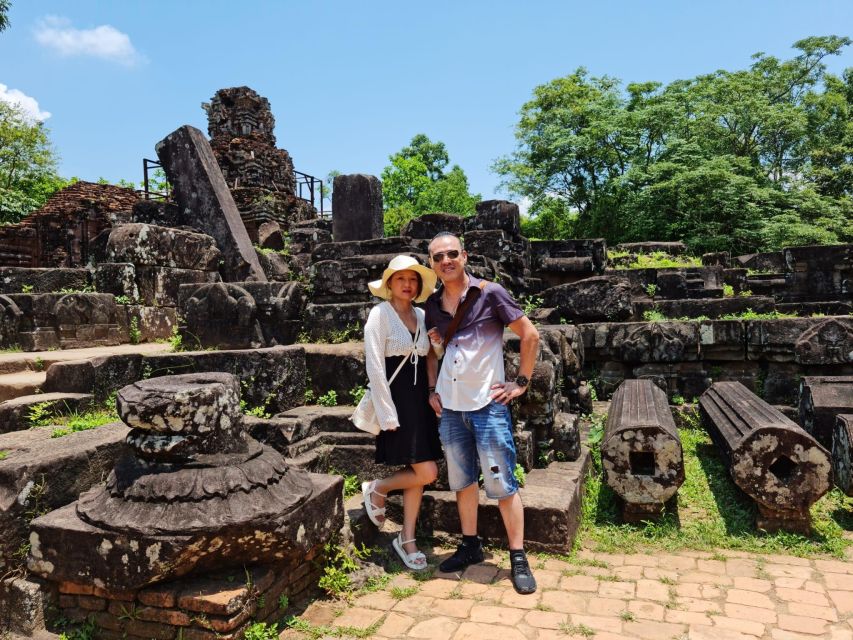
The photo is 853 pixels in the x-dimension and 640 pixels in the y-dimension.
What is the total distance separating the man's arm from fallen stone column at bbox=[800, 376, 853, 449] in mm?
3179

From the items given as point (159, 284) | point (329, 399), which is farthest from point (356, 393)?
point (159, 284)

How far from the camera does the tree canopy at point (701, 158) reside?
804 inches

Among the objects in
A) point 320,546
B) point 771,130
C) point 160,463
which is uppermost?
point 771,130

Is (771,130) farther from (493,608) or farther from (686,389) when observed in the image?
(493,608)

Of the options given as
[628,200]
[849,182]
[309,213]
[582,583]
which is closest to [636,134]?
[628,200]

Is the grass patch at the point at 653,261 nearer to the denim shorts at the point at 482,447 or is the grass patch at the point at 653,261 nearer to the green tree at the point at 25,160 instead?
the denim shorts at the point at 482,447

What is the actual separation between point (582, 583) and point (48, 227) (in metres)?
20.4

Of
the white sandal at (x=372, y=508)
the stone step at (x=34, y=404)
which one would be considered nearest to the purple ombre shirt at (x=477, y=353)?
the white sandal at (x=372, y=508)

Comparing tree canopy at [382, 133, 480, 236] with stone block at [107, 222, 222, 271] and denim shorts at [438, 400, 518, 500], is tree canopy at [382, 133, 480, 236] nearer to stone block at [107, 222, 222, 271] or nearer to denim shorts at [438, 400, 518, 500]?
stone block at [107, 222, 222, 271]

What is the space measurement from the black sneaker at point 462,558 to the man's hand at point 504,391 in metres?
0.94

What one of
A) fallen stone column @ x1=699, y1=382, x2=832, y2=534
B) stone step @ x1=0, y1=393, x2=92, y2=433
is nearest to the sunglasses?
fallen stone column @ x1=699, y1=382, x2=832, y2=534

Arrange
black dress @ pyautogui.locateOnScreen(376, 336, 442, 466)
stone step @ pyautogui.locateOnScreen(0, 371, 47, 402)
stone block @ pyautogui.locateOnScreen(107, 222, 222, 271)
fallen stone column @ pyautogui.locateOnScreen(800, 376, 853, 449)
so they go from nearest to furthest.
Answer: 1. black dress @ pyautogui.locateOnScreen(376, 336, 442, 466)
2. stone step @ pyautogui.locateOnScreen(0, 371, 47, 402)
3. fallen stone column @ pyautogui.locateOnScreen(800, 376, 853, 449)
4. stone block @ pyautogui.locateOnScreen(107, 222, 222, 271)

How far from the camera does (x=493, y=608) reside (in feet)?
9.92

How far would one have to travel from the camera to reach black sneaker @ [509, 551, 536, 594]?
125 inches
